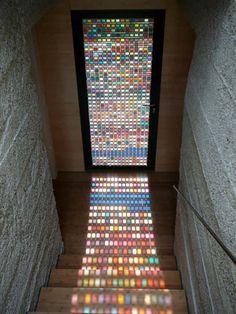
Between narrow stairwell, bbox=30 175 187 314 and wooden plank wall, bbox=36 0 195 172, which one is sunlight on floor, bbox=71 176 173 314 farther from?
wooden plank wall, bbox=36 0 195 172

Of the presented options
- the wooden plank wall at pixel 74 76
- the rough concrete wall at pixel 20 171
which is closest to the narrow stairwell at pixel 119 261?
the rough concrete wall at pixel 20 171

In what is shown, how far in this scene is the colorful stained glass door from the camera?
3619mm

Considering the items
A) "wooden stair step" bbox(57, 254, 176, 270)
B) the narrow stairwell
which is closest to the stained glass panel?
the narrow stairwell

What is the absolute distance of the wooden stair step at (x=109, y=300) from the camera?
251 cm

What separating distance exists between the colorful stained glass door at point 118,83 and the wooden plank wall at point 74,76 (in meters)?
0.09

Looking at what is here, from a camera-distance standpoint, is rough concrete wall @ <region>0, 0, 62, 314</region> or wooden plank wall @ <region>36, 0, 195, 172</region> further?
wooden plank wall @ <region>36, 0, 195, 172</region>

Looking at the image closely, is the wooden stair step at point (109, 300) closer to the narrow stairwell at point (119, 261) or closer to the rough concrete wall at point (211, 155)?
the narrow stairwell at point (119, 261)

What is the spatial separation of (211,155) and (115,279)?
1794 millimetres

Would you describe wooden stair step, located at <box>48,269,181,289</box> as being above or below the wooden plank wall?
below

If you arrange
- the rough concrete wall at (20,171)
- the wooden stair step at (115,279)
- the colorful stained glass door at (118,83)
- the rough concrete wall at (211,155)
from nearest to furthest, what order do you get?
the rough concrete wall at (211,155) < the rough concrete wall at (20,171) < the wooden stair step at (115,279) < the colorful stained glass door at (118,83)

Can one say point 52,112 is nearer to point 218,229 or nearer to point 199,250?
point 199,250

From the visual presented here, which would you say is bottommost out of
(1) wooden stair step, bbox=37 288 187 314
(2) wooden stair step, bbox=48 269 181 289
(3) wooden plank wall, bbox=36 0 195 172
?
(1) wooden stair step, bbox=37 288 187 314

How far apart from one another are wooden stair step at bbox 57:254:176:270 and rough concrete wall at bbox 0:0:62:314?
28.7 inches

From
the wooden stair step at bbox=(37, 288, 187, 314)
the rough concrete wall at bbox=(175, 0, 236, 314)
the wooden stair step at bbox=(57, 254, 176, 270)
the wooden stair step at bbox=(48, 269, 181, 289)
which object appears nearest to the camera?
the rough concrete wall at bbox=(175, 0, 236, 314)
